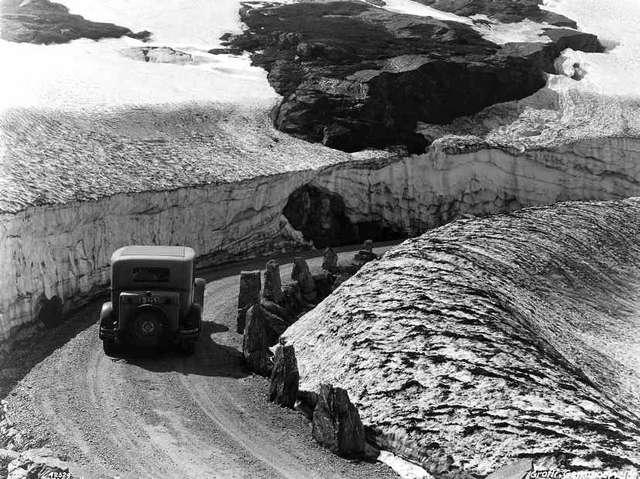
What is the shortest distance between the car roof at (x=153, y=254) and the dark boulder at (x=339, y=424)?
6379mm

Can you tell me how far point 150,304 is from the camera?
18.4 meters

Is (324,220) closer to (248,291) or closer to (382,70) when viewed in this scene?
(248,291)

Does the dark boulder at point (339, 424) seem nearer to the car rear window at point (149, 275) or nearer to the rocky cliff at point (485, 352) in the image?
the rocky cliff at point (485, 352)

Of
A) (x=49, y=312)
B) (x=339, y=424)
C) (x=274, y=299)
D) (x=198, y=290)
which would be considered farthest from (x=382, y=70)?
(x=339, y=424)

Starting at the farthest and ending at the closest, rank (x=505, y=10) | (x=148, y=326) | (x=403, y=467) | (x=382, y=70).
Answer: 1. (x=505, y=10)
2. (x=382, y=70)
3. (x=148, y=326)
4. (x=403, y=467)

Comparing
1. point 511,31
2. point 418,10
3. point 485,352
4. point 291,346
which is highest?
point 418,10

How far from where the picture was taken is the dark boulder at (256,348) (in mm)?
18562

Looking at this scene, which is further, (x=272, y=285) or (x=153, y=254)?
(x=272, y=285)

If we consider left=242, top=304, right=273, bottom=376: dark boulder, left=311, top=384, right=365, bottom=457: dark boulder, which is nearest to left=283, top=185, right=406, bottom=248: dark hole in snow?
left=242, top=304, right=273, bottom=376: dark boulder

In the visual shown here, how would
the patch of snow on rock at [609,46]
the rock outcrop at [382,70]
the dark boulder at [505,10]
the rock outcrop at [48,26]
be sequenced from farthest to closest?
the dark boulder at [505,10], the patch of snow on rock at [609,46], the rock outcrop at [48,26], the rock outcrop at [382,70]

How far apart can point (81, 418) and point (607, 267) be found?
18.9 m

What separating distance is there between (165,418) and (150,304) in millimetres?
3823

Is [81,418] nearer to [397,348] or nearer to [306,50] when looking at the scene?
[397,348]

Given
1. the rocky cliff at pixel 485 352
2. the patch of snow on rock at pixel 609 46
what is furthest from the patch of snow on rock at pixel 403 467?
the patch of snow on rock at pixel 609 46
